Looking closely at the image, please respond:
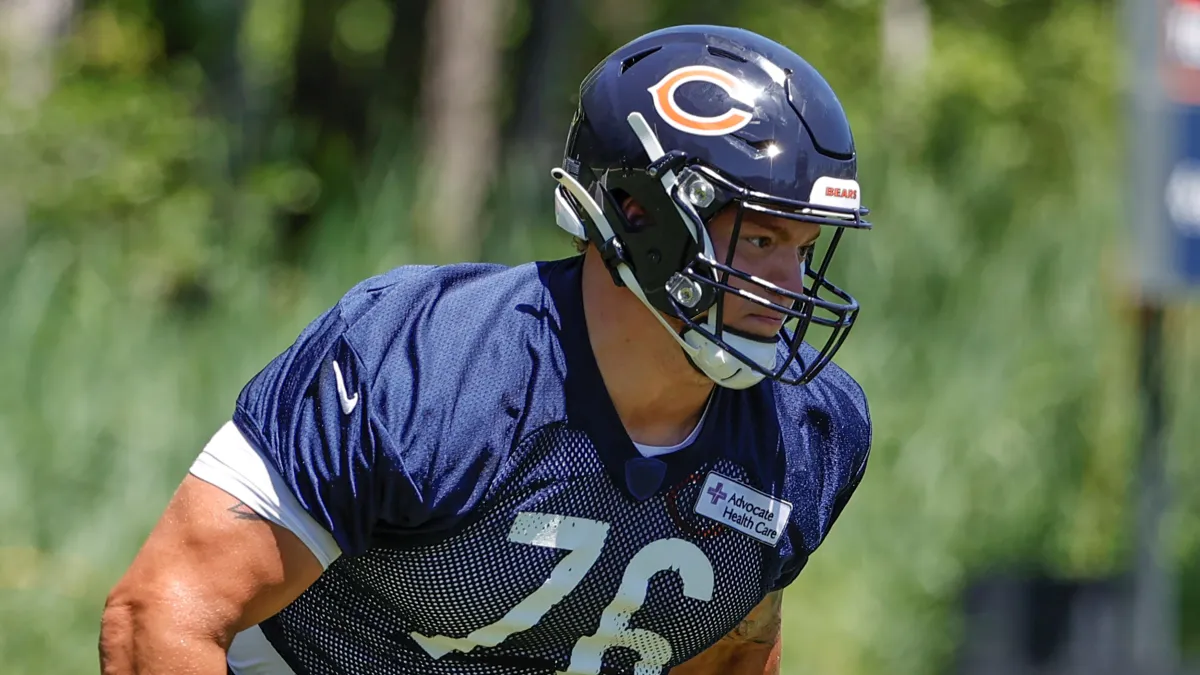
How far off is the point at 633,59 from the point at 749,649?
3.85 feet

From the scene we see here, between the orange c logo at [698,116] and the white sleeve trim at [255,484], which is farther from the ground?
the orange c logo at [698,116]

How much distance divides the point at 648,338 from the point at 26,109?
720 cm

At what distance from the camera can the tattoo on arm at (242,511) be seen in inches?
102

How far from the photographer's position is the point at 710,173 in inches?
109

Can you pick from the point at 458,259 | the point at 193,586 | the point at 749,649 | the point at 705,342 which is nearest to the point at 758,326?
the point at 705,342

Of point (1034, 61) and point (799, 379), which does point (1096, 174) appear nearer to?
point (799, 379)

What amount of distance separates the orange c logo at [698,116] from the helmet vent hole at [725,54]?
0.14 feet

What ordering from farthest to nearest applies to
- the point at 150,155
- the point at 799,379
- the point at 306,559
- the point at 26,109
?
the point at 150,155 → the point at 26,109 → the point at 799,379 → the point at 306,559

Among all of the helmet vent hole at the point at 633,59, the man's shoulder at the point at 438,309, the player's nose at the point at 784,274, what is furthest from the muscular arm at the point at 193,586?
the helmet vent hole at the point at 633,59

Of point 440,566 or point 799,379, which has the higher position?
point 799,379

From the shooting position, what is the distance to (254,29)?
619 inches

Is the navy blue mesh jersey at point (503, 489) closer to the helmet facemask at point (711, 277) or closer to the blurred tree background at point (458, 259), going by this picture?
the helmet facemask at point (711, 277)

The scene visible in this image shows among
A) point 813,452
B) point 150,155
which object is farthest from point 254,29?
point 813,452

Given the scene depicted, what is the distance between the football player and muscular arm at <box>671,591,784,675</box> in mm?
226
